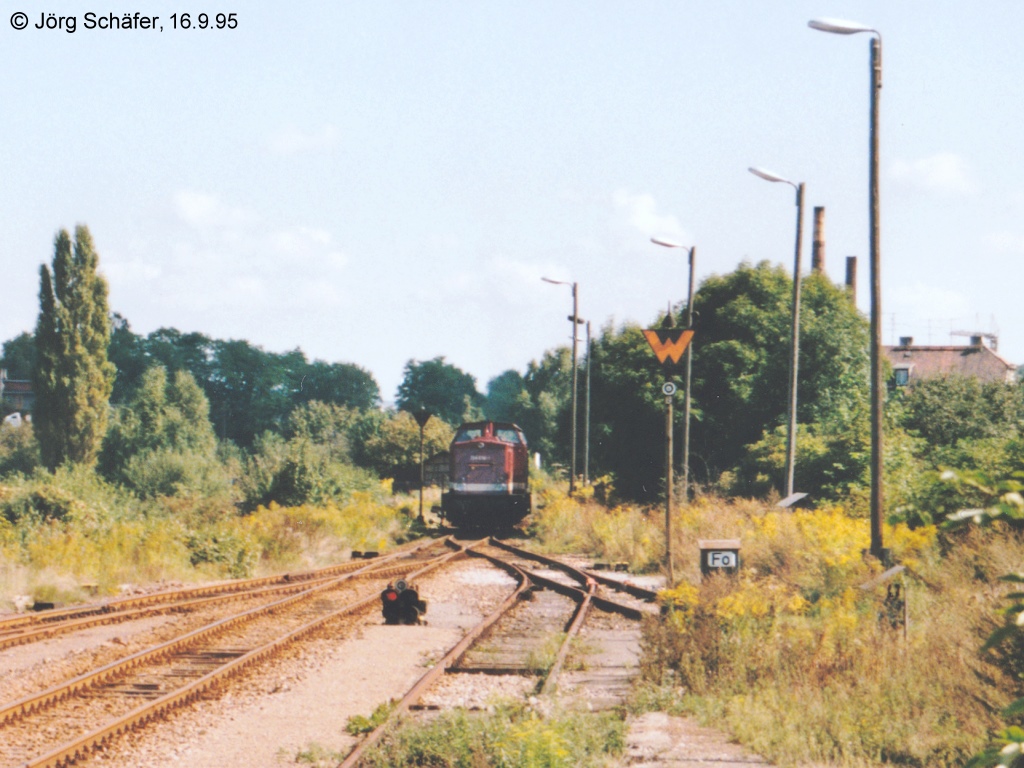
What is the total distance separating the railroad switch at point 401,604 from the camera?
14695mm

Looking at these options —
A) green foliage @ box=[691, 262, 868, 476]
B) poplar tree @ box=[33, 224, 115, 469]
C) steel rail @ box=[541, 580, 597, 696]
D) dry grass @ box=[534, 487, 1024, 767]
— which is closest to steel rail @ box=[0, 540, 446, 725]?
steel rail @ box=[541, 580, 597, 696]

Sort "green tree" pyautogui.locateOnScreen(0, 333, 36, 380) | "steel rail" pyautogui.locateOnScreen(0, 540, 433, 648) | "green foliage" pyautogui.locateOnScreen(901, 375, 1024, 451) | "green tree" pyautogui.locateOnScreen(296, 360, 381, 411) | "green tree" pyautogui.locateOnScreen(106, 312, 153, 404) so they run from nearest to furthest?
"steel rail" pyautogui.locateOnScreen(0, 540, 433, 648), "green foliage" pyautogui.locateOnScreen(901, 375, 1024, 451), "green tree" pyautogui.locateOnScreen(106, 312, 153, 404), "green tree" pyautogui.locateOnScreen(296, 360, 381, 411), "green tree" pyautogui.locateOnScreen(0, 333, 36, 380)

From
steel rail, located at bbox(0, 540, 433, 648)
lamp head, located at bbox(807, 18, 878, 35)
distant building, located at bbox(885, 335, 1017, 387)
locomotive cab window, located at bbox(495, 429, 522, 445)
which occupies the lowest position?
steel rail, located at bbox(0, 540, 433, 648)

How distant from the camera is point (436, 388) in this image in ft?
405

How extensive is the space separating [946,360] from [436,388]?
195ft

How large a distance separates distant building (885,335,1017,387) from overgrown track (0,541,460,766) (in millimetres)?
66225

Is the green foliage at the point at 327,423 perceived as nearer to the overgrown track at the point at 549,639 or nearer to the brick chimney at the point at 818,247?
the brick chimney at the point at 818,247

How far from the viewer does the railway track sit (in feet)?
27.8

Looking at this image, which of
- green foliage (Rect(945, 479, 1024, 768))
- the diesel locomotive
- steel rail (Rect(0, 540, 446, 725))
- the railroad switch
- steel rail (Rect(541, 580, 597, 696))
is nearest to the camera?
green foliage (Rect(945, 479, 1024, 768))

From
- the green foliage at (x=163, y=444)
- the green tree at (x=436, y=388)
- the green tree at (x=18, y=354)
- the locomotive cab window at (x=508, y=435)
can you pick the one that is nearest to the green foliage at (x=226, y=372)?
the green tree at (x=436, y=388)

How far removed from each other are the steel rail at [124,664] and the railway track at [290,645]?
0.01 metres

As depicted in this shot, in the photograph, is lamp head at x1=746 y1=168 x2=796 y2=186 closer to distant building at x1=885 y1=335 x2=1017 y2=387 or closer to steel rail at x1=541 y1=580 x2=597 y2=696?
steel rail at x1=541 y1=580 x2=597 y2=696

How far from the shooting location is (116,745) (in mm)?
7914

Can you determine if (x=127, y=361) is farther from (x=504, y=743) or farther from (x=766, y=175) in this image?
(x=504, y=743)
